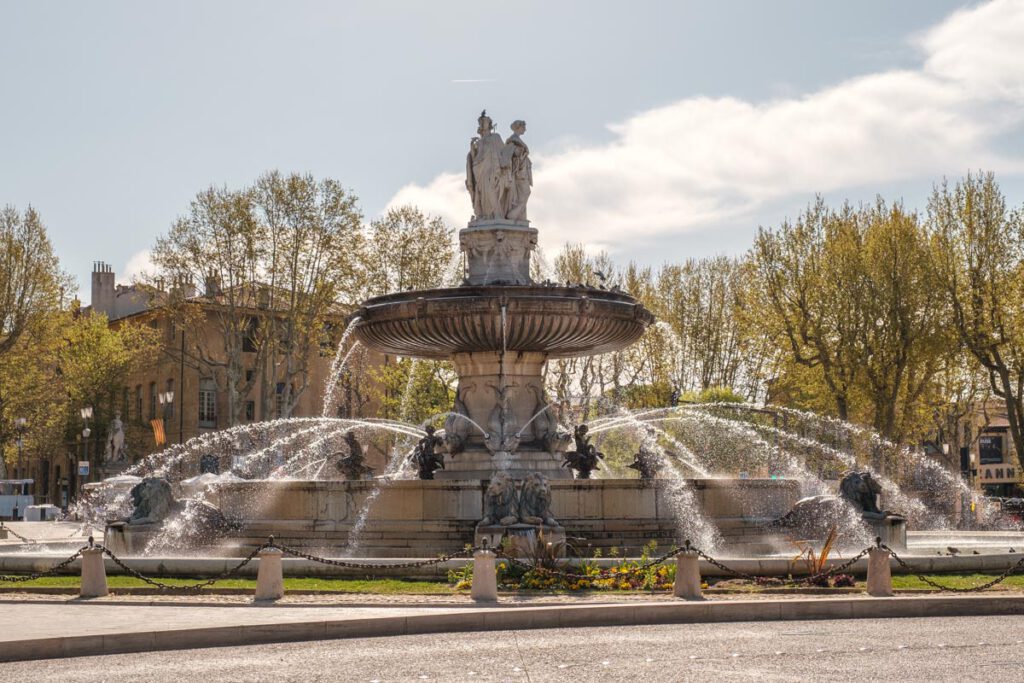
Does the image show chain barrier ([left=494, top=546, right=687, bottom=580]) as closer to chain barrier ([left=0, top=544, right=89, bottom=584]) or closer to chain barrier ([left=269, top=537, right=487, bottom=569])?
chain barrier ([left=269, top=537, right=487, bottom=569])

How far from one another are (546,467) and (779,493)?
369 centimetres

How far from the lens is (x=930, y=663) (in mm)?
10297

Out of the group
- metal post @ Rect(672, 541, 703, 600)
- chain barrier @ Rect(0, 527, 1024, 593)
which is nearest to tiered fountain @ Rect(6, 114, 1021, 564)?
A: chain barrier @ Rect(0, 527, 1024, 593)

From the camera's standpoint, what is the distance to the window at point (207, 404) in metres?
68.2

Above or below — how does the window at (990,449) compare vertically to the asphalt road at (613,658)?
above

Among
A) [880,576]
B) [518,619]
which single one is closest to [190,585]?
[518,619]

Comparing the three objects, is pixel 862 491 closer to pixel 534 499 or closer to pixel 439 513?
pixel 534 499

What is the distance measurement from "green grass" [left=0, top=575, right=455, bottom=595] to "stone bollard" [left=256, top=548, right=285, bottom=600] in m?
0.81

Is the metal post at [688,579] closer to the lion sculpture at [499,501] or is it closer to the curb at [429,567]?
the curb at [429,567]

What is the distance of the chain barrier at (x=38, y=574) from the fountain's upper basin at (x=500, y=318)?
6.38m

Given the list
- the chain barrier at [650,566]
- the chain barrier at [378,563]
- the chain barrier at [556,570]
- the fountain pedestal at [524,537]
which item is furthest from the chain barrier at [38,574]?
the chain barrier at [650,566]

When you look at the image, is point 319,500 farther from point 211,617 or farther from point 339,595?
point 211,617

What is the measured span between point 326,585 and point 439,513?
321cm

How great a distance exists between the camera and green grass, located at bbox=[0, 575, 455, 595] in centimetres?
1511
